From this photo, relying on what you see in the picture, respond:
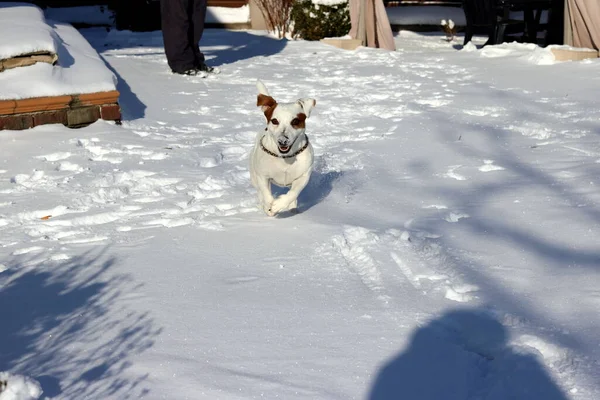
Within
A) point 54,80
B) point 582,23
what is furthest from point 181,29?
point 582,23

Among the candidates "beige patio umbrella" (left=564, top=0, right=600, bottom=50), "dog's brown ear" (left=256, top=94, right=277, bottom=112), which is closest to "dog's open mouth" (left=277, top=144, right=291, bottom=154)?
"dog's brown ear" (left=256, top=94, right=277, bottom=112)

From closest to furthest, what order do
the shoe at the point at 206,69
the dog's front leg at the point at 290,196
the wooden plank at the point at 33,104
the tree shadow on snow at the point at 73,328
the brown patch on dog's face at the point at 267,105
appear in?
the tree shadow on snow at the point at 73,328 < the brown patch on dog's face at the point at 267,105 < the dog's front leg at the point at 290,196 < the wooden plank at the point at 33,104 < the shoe at the point at 206,69

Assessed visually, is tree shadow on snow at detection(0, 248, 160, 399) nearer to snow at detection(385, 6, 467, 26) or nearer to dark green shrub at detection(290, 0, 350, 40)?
dark green shrub at detection(290, 0, 350, 40)

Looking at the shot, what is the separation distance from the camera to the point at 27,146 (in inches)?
212

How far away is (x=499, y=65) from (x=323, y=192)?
16.9ft

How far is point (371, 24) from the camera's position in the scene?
11047 millimetres

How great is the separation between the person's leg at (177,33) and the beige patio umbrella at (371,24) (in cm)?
338

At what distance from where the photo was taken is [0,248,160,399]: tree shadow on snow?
2348 mm

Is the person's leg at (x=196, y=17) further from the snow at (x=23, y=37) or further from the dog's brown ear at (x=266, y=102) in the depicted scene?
the dog's brown ear at (x=266, y=102)

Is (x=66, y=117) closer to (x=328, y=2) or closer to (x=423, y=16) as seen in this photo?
(x=328, y=2)

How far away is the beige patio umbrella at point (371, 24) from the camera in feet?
35.9

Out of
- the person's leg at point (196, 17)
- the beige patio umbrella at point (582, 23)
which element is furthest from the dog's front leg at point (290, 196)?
the beige patio umbrella at point (582, 23)

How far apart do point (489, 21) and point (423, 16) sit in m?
4.20

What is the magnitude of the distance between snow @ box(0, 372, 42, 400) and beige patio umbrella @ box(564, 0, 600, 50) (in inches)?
320
